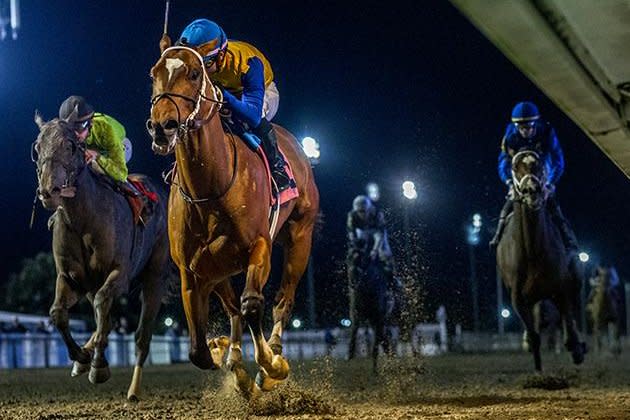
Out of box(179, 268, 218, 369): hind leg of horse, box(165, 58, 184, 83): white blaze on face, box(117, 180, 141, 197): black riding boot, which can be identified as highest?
box(165, 58, 184, 83): white blaze on face

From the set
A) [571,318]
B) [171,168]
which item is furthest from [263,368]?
[571,318]

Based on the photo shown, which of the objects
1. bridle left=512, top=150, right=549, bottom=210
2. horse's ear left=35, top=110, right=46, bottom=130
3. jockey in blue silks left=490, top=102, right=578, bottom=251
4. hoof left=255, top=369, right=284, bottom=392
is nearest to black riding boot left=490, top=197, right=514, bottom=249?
jockey in blue silks left=490, top=102, right=578, bottom=251

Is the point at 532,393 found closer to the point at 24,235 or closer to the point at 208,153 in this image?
the point at 208,153

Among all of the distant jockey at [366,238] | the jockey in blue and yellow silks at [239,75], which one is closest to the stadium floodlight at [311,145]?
the distant jockey at [366,238]

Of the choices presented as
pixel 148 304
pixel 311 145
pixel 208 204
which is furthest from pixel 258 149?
pixel 311 145

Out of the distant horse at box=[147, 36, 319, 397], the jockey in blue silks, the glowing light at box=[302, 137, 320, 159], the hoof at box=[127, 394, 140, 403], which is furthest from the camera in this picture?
the glowing light at box=[302, 137, 320, 159]

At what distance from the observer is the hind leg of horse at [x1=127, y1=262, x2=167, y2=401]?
427 inches

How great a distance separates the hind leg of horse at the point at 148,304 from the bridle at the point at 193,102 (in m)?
4.41

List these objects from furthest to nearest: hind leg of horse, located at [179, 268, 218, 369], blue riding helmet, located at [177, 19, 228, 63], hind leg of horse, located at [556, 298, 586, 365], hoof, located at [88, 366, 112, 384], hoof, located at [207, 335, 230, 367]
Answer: hind leg of horse, located at [556, 298, 586, 365] → hoof, located at [88, 366, 112, 384] → hoof, located at [207, 335, 230, 367] → hind leg of horse, located at [179, 268, 218, 369] → blue riding helmet, located at [177, 19, 228, 63]

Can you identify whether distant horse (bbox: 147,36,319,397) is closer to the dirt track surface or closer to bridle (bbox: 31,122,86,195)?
the dirt track surface

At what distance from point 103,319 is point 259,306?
2906 millimetres

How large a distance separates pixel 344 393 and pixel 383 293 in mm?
5941

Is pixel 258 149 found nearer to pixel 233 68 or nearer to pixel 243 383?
pixel 233 68

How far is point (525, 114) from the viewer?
492 inches
